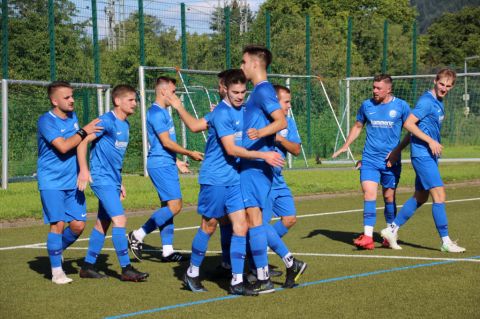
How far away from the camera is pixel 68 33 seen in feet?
69.7

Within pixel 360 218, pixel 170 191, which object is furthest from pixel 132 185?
pixel 170 191

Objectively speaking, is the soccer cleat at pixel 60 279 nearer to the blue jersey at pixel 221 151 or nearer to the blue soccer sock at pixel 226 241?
the blue soccer sock at pixel 226 241

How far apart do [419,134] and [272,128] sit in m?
3.45

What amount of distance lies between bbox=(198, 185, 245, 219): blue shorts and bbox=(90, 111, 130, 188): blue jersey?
1355 mm

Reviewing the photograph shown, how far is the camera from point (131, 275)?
29.2 ft

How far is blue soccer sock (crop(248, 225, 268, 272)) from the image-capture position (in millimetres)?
7992

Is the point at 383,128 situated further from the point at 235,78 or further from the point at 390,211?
the point at 235,78

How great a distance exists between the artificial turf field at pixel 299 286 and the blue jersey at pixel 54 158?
1.03 metres

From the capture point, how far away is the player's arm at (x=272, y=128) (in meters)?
7.61

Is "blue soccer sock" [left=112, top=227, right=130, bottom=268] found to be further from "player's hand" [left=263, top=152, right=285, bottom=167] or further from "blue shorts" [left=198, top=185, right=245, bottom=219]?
"player's hand" [left=263, top=152, right=285, bottom=167]

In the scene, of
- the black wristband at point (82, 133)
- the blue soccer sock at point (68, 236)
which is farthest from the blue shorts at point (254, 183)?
the blue soccer sock at point (68, 236)

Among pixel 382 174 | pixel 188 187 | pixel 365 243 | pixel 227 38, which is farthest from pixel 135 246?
pixel 227 38

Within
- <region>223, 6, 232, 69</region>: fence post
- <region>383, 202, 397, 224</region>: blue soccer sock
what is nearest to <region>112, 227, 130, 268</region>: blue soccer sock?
<region>383, 202, 397, 224</region>: blue soccer sock

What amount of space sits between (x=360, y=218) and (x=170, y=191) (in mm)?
4730
